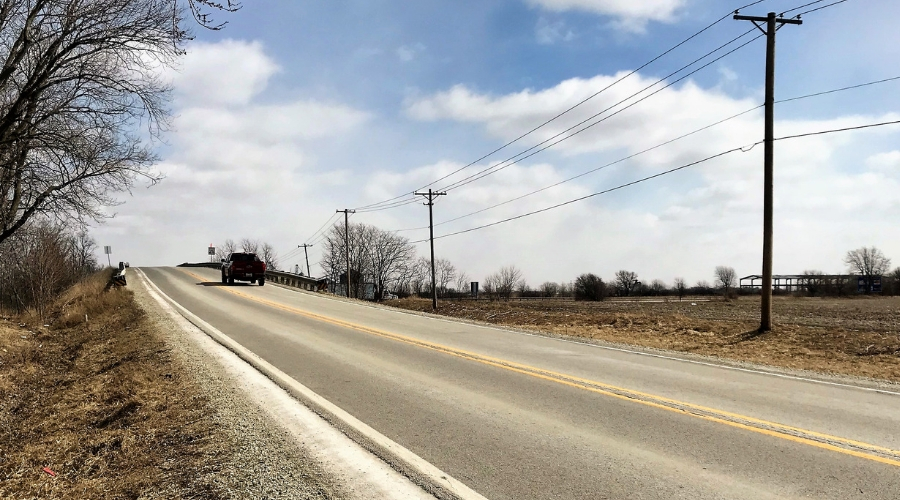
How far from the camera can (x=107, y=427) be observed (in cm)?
691

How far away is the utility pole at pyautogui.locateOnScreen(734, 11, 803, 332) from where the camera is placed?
16078 mm

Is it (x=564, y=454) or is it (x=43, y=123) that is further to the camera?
(x=43, y=123)

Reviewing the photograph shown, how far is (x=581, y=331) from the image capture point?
18297 mm

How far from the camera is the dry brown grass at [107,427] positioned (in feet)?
16.1

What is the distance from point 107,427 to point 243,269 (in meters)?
→ 30.6

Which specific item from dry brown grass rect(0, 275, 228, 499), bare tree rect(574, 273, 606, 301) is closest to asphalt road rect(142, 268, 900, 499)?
dry brown grass rect(0, 275, 228, 499)

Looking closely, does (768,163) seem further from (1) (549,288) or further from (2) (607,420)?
(1) (549,288)

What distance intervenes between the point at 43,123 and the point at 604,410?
14.9 metres

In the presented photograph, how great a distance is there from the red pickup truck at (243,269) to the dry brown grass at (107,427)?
840 inches

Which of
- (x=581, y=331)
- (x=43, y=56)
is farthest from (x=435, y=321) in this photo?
(x=43, y=56)

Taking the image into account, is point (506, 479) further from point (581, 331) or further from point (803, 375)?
point (581, 331)

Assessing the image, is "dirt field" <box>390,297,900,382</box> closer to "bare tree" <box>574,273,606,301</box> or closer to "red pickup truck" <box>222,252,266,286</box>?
"red pickup truck" <box>222,252,266,286</box>

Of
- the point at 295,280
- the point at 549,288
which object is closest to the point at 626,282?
the point at 549,288

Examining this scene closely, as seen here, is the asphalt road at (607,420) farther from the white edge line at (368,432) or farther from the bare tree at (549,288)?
the bare tree at (549,288)
